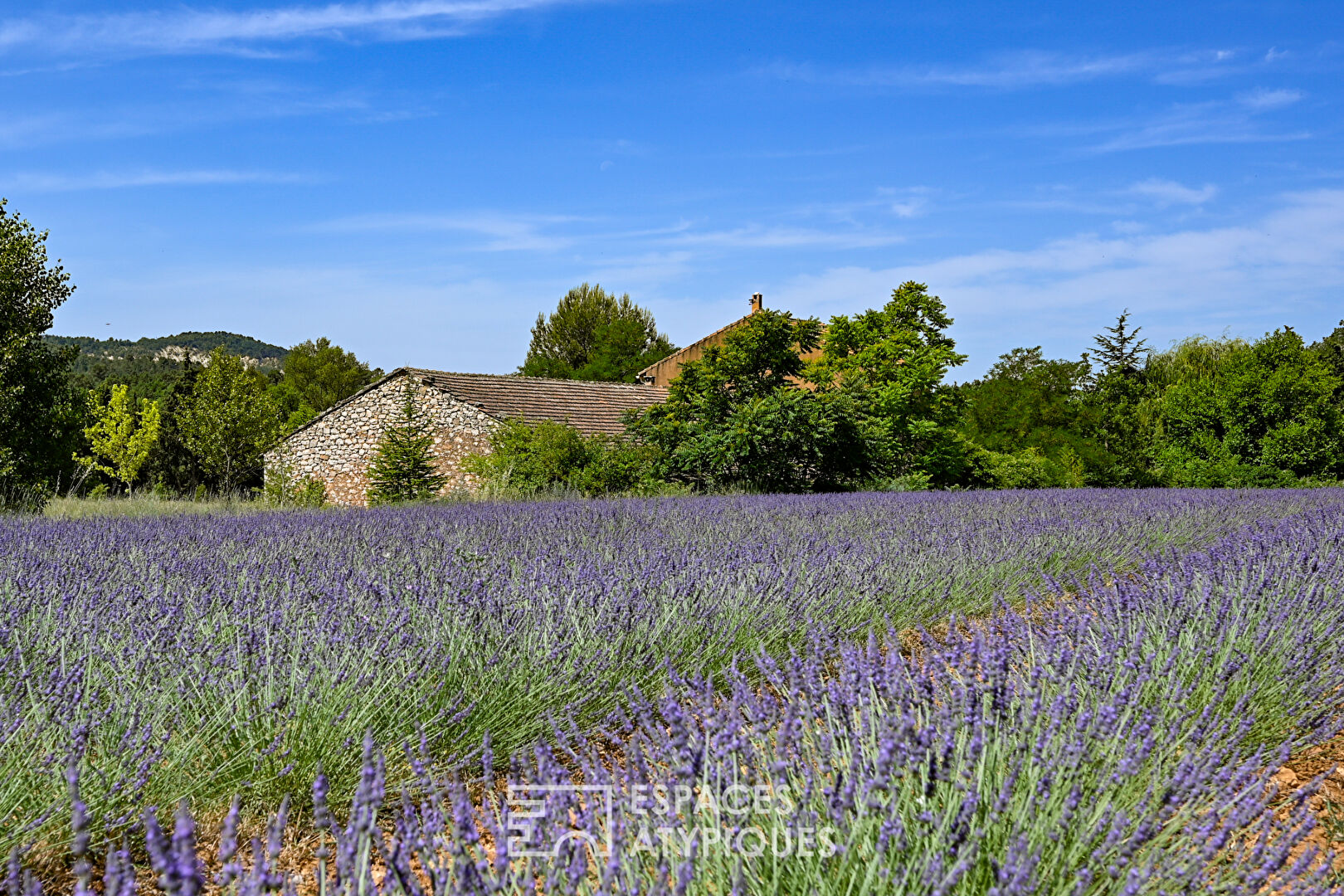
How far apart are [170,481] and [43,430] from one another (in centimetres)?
1777

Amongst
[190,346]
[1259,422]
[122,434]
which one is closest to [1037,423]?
[1259,422]

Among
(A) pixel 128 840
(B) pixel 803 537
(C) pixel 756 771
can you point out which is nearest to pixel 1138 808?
(C) pixel 756 771

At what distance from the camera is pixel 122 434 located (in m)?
27.0

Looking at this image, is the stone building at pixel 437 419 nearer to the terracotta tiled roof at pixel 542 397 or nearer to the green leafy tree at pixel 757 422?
the terracotta tiled roof at pixel 542 397

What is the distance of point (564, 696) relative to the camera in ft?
8.97

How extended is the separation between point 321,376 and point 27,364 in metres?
31.8

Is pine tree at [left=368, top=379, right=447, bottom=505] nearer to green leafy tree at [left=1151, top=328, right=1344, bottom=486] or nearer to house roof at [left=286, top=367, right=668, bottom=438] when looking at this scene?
house roof at [left=286, top=367, right=668, bottom=438]

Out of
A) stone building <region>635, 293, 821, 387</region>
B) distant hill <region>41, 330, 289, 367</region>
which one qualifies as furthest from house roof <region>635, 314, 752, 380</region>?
distant hill <region>41, 330, 289, 367</region>

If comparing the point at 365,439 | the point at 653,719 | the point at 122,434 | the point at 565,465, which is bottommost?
the point at 653,719

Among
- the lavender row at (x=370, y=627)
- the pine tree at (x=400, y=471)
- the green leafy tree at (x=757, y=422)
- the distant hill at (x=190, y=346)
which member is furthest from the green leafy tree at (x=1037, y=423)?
the distant hill at (x=190, y=346)

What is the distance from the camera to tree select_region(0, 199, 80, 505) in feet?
42.1

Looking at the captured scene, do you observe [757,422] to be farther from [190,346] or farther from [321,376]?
[190,346]

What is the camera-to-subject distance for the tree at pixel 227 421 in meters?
23.6

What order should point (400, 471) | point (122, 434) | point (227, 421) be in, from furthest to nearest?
point (122, 434) < point (227, 421) < point (400, 471)
